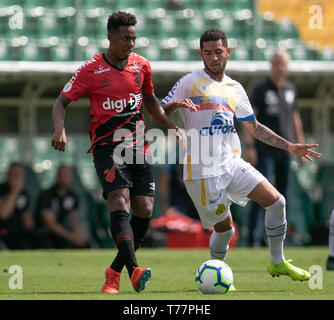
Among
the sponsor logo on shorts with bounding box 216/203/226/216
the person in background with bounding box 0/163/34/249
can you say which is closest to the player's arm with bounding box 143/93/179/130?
the sponsor logo on shorts with bounding box 216/203/226/216

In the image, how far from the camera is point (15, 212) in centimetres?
1423

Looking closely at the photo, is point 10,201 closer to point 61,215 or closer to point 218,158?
point 61,215

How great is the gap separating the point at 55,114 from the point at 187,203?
779 cm

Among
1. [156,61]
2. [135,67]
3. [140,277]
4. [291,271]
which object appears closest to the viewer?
[140,277]

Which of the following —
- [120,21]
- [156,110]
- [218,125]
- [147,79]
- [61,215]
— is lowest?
[61,215]

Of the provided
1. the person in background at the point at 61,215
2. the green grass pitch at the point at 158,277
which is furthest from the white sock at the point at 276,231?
the person in background at the point at 61,215

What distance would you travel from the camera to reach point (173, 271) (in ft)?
32.1

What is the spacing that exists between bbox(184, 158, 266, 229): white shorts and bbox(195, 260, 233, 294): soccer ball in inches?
29.2

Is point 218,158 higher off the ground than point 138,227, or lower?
higher

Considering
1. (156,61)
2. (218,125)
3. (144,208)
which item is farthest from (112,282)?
(156,61)

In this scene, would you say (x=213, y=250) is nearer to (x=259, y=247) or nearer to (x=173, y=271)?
(x=173, y=271)

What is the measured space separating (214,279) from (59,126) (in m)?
1.78

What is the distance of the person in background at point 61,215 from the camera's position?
14.3 m
